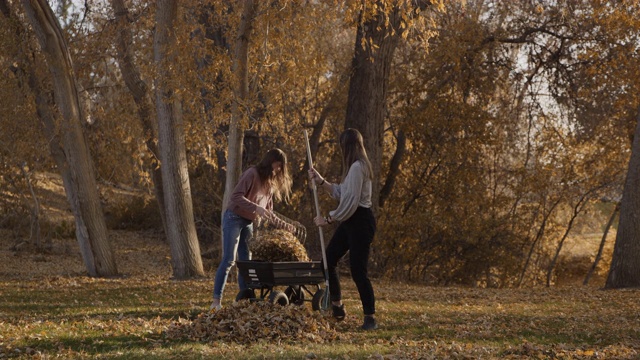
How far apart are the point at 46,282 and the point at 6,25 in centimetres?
452

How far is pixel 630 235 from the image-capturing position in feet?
50.7

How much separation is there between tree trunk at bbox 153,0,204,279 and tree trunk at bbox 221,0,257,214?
1116 millimetres

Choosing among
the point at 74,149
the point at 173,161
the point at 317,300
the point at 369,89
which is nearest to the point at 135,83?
the point at 74,149

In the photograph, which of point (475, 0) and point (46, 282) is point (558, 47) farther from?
point (46, 282)

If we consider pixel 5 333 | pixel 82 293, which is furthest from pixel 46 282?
pixel 5 333

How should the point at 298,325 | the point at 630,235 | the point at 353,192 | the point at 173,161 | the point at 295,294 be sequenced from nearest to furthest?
the point at 298,325 < the point at 353,192 < the point at 295,294 < the point at 173,161 < the point at 630,235

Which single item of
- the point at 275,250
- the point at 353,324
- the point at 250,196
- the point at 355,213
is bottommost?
the point at 353,324

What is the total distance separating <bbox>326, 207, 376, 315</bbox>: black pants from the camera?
27.5ft

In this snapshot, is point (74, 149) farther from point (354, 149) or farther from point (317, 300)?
point (354, 149)

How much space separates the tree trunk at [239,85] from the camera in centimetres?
1241

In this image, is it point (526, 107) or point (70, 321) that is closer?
point (70, 321)

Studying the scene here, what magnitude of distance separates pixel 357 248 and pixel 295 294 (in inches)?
44.9

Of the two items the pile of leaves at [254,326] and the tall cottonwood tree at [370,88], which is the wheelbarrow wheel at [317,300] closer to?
the pile of leaves at [254,326]

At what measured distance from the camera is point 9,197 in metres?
20.7
